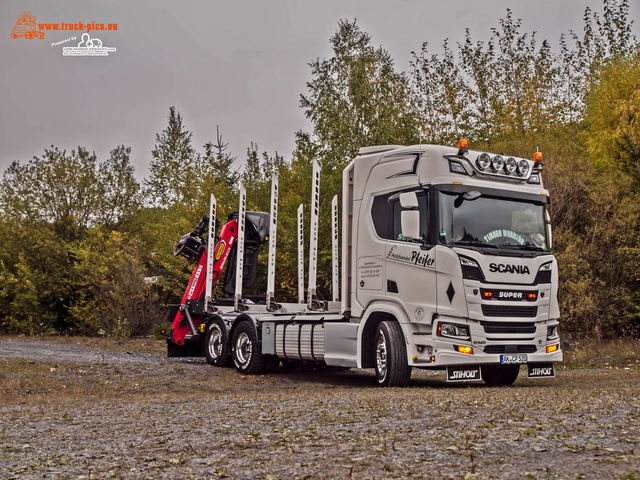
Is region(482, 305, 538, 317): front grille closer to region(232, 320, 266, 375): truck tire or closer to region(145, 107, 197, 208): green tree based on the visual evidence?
region(232, 320, 266, 375): truck tire

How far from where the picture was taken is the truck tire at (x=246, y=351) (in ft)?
57.3

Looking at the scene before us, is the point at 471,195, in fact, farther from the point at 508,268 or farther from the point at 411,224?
the point at 508,268

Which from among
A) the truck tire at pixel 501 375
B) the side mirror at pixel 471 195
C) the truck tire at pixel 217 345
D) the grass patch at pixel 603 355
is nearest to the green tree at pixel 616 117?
the grass patch at pixel 603 355

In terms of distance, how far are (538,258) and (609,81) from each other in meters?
21.1

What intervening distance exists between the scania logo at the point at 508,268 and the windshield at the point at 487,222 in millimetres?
347

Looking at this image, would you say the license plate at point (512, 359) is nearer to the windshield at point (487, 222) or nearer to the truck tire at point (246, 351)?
the windshield at point (487, 222)

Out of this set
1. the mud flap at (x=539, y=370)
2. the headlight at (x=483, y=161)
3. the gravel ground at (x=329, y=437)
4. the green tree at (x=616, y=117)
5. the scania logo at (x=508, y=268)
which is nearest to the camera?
the gravel ground at (x=329, y=437)

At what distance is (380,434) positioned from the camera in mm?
7250

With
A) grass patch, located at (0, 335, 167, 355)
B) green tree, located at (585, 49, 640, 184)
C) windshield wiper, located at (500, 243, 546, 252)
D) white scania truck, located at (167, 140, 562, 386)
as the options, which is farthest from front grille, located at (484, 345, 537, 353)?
grass patch, located at (0, 335, 167, 355)

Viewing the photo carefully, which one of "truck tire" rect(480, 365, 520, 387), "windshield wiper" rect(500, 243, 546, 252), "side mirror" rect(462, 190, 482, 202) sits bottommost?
"truck tire" rect(480, 365, 520, 387)

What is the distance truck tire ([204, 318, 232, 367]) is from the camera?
18505 millimetres

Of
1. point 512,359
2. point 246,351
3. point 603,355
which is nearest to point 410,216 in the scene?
point 512,359

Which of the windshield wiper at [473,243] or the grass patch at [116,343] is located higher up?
the windshield wiper at [473,243]

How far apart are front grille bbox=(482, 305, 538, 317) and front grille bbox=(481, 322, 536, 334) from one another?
0.15 metres
